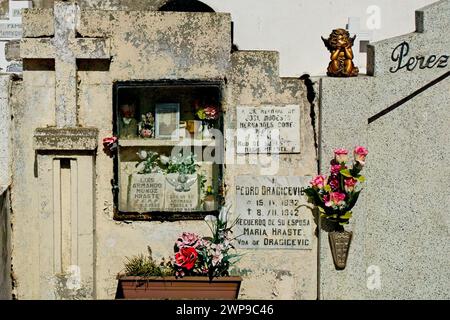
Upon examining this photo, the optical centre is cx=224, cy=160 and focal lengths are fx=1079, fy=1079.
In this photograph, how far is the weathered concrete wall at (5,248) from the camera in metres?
9.78

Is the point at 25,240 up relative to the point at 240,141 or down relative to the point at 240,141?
down

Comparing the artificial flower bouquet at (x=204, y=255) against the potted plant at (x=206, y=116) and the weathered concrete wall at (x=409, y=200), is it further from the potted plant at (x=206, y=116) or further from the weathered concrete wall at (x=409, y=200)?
A: the weathered concrete wall at (x=409, y=200)

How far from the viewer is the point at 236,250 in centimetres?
1007

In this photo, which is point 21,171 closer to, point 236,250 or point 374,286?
point 236,250

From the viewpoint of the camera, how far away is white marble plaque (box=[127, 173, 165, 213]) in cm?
1018

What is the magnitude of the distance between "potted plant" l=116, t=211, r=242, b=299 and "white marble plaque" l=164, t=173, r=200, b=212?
1.22 feet

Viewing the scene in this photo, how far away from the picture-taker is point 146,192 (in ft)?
33.6

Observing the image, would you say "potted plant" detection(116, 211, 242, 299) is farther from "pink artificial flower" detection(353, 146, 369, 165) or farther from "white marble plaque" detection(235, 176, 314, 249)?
"pink artificial flower" detection(353, 146, 369, 165)

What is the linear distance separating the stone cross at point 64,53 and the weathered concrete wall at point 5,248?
2.87 feet

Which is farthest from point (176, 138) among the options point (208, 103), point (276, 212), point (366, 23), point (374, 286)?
point (366, 23)

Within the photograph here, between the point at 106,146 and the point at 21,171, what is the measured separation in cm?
83

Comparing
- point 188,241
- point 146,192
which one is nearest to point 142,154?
point 146,192

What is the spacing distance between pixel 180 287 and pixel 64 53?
2.39 meters

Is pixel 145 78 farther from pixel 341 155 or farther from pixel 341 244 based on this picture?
pixel 341 244
